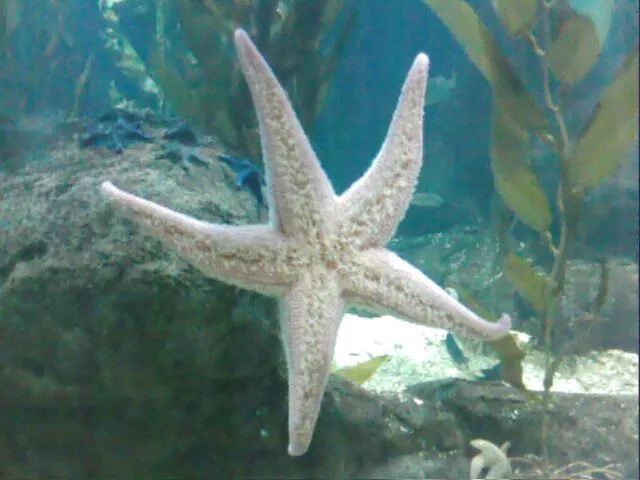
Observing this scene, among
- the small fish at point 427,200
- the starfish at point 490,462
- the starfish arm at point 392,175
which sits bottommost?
the starfish at point 490,462

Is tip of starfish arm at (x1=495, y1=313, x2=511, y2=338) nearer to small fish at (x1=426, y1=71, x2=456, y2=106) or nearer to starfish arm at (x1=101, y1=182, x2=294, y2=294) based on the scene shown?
starfish arm at (x1=101, y1=182, x2=294, y2=294)

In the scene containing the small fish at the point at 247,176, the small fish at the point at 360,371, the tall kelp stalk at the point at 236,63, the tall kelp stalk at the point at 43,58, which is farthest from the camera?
the tall kelp stalk at the point at 43,58

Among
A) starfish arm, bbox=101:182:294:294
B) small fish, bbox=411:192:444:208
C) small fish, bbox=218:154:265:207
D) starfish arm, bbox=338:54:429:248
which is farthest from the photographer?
small fish, bbox=411:192:444:208

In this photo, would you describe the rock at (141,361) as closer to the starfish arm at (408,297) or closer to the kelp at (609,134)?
the starfish arm at (408,297)

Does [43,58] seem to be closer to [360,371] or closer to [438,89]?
[438,89]

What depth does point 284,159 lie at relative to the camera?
2.38m

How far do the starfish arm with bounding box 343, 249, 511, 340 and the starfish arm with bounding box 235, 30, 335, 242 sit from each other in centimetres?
25

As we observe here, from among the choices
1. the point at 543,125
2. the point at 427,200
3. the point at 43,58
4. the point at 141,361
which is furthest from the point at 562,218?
the point at 43,58

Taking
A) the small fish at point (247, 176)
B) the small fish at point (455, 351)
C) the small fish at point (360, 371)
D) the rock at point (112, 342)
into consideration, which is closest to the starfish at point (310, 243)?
the rock at point (112, 342)

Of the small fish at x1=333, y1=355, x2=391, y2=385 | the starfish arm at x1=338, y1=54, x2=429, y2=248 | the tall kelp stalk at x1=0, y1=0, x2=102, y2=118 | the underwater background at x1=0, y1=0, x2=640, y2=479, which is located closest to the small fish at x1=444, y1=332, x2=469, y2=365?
the underwater background at x1=0, y1=0, x2=640, y2=479

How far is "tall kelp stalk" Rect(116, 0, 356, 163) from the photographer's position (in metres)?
4.48

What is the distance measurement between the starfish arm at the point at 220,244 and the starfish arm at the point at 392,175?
0.32 metres

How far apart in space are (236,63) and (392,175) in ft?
8.44

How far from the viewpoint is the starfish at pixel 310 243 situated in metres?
2.28
